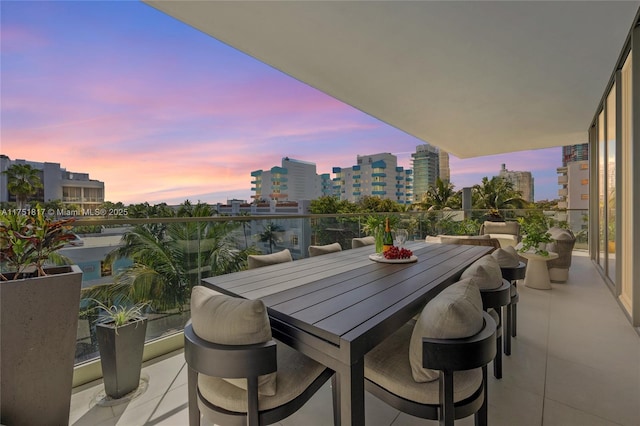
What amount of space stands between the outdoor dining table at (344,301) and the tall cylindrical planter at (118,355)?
67 centimetres

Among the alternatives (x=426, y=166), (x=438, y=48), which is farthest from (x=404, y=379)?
(x=426, y=166)

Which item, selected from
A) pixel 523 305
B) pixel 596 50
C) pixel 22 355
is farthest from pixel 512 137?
pixel 22 355

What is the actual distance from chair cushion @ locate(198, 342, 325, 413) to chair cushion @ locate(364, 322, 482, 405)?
10.3 inches

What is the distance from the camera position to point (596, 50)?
3326 millimetres

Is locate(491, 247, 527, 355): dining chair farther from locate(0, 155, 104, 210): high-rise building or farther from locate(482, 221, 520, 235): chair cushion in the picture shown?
locate(482, 221, 520, 235): chair cushion

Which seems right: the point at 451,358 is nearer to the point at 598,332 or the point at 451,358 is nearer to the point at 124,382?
the point at 124,382

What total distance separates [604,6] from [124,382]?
483 cm

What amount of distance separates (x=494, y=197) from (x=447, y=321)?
15.5 metres

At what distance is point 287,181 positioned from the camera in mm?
41938

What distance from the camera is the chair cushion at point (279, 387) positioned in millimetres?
1218

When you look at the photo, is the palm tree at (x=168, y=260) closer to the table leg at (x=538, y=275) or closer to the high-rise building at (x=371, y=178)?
the table leg at (x=538, y=275)

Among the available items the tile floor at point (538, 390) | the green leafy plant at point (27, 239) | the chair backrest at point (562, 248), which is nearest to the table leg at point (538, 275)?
the chair backrest at point (562, 248)

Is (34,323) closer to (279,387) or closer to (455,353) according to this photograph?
(279,387)

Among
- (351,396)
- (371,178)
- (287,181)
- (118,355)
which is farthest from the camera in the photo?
(371,178)
